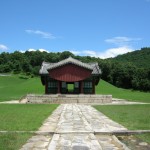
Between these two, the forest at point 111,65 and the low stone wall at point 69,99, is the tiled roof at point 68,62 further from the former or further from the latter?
the forest at point 111,65

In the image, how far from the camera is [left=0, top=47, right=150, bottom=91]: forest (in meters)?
90.4

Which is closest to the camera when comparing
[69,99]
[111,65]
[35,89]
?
[69,99]

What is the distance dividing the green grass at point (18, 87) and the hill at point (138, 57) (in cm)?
4680

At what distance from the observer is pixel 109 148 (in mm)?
8516

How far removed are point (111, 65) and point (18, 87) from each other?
39.6 metres

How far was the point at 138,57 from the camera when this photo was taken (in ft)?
427

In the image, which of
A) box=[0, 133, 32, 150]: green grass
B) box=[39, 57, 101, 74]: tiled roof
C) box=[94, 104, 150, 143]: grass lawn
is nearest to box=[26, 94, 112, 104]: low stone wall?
box=[39, 57, 101, 74]: tiled roof

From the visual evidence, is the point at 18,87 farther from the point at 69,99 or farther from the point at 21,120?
the point at 21,120

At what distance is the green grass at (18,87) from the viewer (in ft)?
182

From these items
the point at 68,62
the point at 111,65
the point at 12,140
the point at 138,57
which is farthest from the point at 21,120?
the point at 138,57

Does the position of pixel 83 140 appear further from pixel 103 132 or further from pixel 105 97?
pixel 105 97

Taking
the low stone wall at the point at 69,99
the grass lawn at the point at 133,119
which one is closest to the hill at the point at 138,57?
the low stone wall at the point at 69,99

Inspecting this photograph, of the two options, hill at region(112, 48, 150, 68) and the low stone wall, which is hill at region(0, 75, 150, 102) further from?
hill at region(112, 48, 150, 68)

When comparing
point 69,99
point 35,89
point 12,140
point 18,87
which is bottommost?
point 12,140
